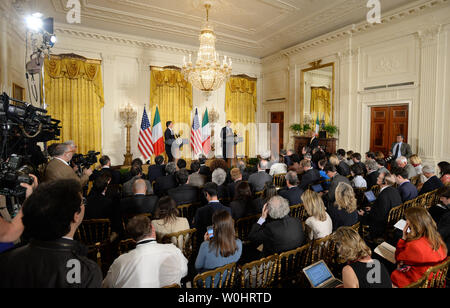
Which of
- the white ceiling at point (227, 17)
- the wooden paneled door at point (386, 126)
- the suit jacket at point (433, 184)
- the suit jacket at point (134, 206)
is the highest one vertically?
the white ceiling at point (227, 17)

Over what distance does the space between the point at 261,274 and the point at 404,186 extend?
299 centimetres

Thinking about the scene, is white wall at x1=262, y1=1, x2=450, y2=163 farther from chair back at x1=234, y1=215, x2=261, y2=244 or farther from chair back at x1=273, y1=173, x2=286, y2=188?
chair back at x1=234, y1=215, x2=261, y2=244

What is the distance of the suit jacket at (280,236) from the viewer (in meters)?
2.33

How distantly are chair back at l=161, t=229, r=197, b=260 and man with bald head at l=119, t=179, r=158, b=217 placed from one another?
2.39 feet

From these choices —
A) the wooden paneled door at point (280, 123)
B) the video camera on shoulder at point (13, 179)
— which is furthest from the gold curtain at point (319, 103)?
the video camera on shoulder at point (13, 179)

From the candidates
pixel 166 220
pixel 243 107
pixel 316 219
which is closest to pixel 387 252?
pixel 316 219

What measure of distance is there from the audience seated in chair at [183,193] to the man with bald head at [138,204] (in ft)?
1.39

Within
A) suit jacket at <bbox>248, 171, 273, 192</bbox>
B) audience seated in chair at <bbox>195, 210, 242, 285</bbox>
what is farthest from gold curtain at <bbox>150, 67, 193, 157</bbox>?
audience seated in chair at <bbox>195, 210, 242, 285</bbox>

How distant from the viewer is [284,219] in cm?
245

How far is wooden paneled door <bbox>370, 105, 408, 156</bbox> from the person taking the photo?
7.63 metres

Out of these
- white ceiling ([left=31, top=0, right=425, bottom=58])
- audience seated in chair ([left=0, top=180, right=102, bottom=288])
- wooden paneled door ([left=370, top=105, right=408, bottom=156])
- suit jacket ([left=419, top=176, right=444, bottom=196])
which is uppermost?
white ceiling ([left=31, top=0, right=425, bottom=58])

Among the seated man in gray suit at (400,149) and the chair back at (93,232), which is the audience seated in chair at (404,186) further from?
the chair back at (93,232)
